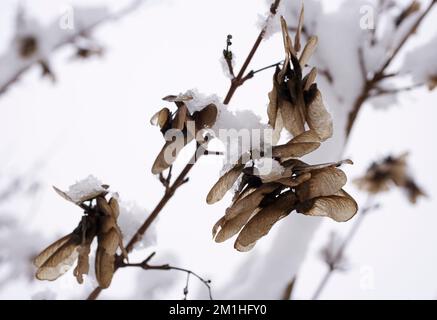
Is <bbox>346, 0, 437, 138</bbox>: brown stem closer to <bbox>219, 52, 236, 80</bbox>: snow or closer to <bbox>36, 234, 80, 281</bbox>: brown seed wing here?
<bbox>219, 52, 236, 80</bbox>: snow

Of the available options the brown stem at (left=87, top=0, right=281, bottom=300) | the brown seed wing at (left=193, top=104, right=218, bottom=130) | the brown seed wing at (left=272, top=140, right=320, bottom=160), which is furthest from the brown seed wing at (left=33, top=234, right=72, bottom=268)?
the brown seed wing at (left=272, top=140, right=320, bottom=160)

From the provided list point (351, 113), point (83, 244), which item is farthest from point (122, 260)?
point (351, 113)

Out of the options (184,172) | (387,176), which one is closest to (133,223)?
(184,172)

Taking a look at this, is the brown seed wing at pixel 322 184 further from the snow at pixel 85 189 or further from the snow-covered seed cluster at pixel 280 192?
the snow at pixel 85 189

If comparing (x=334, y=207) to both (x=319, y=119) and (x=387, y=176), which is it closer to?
(x=319, y=119)

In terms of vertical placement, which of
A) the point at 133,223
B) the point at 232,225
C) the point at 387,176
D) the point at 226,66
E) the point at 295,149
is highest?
the point at 226,66

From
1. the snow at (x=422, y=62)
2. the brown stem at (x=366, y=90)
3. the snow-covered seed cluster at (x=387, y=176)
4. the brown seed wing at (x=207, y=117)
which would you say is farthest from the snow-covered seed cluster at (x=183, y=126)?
the snow-covered seed cluster at (x=387, y=176)

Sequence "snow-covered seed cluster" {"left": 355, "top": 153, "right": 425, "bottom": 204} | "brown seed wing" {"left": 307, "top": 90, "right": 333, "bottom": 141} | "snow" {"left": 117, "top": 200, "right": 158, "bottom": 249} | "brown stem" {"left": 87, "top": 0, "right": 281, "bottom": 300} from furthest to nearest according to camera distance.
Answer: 1. "snow-covered seed cluster" {"left": 355, "top": 153, "right": 425, "bottom": 204}
2. "snow" {"left": 117, "top": 200, "right": 158, "bottom": 249}
3. "brown stem" {"left": 87, "top": 0, "right": 281, "bottom": 300}
4. "brown seed wing" {"left": 307, "top": 90, "right": 333, "bottom": 141}

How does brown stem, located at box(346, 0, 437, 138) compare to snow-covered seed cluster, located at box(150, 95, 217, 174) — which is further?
brown stem, located at box(346, 0, 437, 138)
